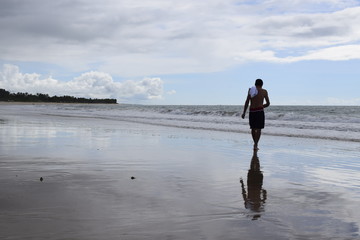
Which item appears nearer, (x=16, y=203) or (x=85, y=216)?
(x=85, y=216)

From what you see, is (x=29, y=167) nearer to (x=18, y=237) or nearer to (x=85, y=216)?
(x=85, y=216)

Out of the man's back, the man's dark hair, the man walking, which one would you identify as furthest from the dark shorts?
the man's dark hair

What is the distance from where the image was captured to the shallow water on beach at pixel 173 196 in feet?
10.2

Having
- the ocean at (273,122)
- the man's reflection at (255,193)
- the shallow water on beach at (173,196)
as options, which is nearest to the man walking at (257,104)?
the shallow water on beach at (173,196)

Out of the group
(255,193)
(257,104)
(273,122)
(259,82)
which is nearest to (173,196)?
(255,193)

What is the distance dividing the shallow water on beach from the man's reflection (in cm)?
1

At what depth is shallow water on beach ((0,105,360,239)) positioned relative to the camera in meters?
3.11

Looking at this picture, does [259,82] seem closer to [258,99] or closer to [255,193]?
[258,99]

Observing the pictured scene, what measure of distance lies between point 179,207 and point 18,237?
1.53 m

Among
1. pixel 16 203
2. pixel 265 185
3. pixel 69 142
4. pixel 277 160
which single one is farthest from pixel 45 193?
pixel 69 142

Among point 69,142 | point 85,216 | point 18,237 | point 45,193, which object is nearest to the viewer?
point 18,237

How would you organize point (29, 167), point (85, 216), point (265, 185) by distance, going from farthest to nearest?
point (29, 167) < point (265, 185) < point (85, 216)

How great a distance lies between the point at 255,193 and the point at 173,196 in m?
1.02

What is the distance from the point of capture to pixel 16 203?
12.3ft
